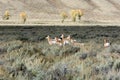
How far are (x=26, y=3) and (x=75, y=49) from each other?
120 metres

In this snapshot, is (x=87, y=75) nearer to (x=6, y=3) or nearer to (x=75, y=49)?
(x=75, y=49)

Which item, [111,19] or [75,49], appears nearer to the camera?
[75,49]

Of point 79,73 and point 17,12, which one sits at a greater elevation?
point 79,73

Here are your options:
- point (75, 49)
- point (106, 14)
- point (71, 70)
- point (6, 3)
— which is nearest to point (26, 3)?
point (6, 3)

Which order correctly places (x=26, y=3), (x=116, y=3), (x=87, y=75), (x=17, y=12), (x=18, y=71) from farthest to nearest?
1. (x=116, y=3)
2. (x=26, y=3)
3. (x=17, y=12)
4. (x=18, y=71)
5. (x=87, y=75)

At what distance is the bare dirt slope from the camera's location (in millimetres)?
129375

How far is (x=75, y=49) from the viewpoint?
62.2ft

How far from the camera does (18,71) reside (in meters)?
9.85

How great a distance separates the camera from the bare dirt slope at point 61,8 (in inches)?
5094

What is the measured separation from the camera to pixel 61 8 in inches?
5492

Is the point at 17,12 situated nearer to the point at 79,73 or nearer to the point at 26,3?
the point at 26,3

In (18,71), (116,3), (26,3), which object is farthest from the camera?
(116,3)

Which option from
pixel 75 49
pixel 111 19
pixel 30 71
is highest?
pixel 30 71

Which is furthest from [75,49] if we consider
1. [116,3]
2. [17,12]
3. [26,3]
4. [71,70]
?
[116,3]
